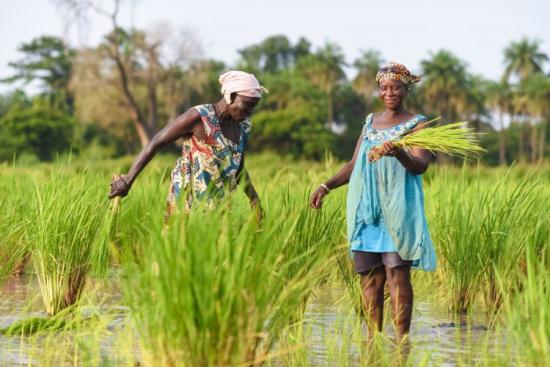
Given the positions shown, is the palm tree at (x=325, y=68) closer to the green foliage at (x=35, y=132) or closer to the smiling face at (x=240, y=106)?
the green foliage at (x=35, y=132)

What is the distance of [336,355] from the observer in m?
4.38

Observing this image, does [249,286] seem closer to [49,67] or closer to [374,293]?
[374,293]

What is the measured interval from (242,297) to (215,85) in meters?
62.5

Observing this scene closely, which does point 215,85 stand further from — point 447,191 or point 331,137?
point 447,191

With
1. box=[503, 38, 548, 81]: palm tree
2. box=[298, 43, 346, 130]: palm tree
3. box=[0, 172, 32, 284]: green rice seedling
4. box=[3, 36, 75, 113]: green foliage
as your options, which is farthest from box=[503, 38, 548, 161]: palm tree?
box=[0, 172, 32, 284]: green rice seedling

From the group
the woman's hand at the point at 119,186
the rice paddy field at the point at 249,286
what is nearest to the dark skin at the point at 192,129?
the woman's hand at the point at 119,186

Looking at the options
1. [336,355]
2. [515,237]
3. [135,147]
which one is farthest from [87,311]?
[135,147]

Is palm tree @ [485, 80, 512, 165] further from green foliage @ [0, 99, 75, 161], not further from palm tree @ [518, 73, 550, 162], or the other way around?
green foliage @ [0, 99, 75, 161]

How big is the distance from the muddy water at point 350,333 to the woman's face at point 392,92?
1.14 metres

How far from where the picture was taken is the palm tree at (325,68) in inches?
3120

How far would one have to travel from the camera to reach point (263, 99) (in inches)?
2549

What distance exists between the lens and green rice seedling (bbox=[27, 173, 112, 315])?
555cm

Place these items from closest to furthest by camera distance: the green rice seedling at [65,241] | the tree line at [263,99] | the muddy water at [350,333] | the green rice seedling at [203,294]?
1. the green rice seedling at [203,294]
2. the muddy water at [350,333]
3. the green rice seedling at [65,241]
4. the tree line at [263,99]

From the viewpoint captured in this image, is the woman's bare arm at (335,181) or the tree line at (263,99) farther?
the tree line at (263,99)
